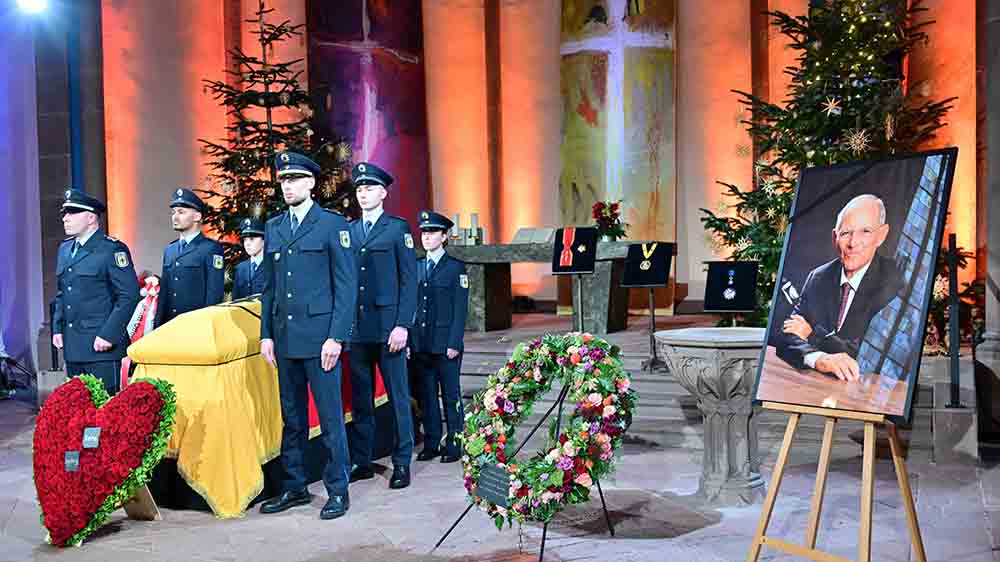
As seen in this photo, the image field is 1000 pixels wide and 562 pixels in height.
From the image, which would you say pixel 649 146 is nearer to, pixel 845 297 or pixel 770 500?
pixel 845 297

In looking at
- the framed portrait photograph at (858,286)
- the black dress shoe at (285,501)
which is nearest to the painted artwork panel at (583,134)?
the black dress shoe at (285,501)

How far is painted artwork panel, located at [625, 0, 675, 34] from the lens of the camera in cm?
1216

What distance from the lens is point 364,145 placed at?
12.2 metres

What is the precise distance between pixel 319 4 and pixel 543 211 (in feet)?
13.7

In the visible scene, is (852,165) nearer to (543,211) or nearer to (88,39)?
(88,39)

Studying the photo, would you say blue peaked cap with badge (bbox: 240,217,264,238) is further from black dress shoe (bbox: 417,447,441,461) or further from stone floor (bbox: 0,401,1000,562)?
stone floor (bbox: 0,401,1000,562)

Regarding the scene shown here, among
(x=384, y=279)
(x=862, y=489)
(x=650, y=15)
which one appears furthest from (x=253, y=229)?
(x=650, y=15)

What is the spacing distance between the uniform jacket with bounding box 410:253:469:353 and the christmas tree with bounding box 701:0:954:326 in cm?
275

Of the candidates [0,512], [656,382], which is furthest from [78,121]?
[656,382]

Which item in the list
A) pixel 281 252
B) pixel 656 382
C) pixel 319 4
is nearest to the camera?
pixel 281 252

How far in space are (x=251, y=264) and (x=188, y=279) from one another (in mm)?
1059

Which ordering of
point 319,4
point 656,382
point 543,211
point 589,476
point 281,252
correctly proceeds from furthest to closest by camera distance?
point 543,211 < point 319,4 < point 656,382 < point 281,252 < point 589,476

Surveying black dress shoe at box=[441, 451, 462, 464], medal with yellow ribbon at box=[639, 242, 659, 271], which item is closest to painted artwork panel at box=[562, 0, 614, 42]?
medal with yellow ribbon at box=[639, 242, 659, 271]

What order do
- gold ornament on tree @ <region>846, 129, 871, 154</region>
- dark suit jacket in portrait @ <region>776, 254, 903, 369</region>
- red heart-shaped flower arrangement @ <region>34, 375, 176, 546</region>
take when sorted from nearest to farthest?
dark suit jacket in portrait @ <region>776, 254, 903, 369</region> → red heart-shaped flower arrangement @ <region>34, 375, 176, 546</region> → gold ornament on tree @ <region>846, 129, 871, 154</region>
